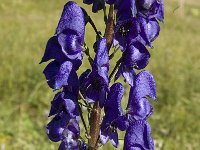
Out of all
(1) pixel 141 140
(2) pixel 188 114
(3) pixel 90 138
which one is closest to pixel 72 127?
(3) pixel 90 138

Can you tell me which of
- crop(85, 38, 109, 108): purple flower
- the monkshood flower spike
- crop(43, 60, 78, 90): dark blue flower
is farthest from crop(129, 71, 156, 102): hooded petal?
crop(43, 60, 78, 90): dark blue flower

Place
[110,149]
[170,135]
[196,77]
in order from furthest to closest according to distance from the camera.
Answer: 1. [196,77]
2. [170,135]
3. [110,149]

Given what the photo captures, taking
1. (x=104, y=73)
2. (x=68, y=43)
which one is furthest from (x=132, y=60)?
(x=68, y=43)

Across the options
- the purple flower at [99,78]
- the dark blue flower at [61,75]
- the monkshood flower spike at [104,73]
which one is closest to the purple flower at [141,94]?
the monkshood flower spike at [104,73]

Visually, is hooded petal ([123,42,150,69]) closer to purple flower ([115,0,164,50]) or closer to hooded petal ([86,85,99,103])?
purple flower ([115,0,164,50])

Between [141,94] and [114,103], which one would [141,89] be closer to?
Answer: [141,94]

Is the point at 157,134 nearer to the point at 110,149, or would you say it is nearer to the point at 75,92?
the point at 110,149
